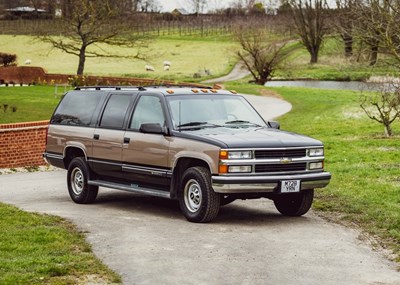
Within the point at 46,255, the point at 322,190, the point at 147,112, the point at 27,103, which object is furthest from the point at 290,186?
the point at 27,103

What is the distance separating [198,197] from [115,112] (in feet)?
8.15

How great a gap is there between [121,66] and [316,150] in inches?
3121

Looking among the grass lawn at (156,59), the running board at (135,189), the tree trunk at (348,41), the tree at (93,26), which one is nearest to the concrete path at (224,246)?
the running board at (135,189)

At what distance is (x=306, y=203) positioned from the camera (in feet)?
40.5

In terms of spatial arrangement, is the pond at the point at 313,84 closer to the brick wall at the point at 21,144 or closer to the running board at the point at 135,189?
the brick wall at the point at 21,144

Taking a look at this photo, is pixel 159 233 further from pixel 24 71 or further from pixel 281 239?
pixel 24 71

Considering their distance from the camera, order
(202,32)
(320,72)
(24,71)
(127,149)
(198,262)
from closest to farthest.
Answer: (198,262) < (127,149) < (24,71) < (320,72) < (202,32)

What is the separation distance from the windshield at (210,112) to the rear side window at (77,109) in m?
1.78

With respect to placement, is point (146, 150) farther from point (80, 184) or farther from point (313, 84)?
point (313, 84)

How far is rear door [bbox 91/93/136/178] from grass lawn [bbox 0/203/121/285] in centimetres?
176

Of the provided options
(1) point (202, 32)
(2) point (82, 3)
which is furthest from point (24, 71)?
(1) point (202, 32)

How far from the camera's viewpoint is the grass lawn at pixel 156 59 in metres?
82.9

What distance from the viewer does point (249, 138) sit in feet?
38.1

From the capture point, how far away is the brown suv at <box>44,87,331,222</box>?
37.5 ft
